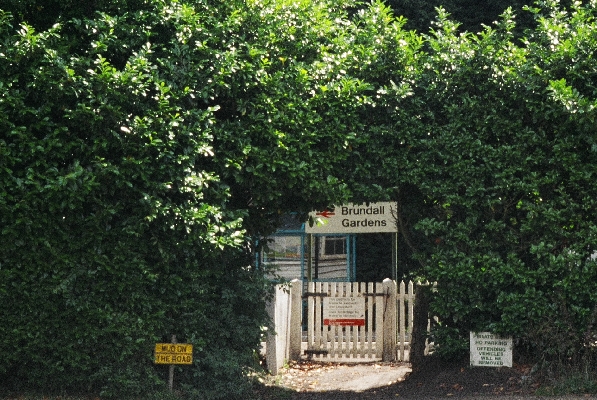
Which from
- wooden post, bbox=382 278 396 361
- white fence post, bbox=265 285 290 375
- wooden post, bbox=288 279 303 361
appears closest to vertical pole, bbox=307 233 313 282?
wooden post, bbox=288 279 303 361

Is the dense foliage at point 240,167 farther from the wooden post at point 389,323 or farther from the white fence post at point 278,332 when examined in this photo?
the wooden post at point 389,323

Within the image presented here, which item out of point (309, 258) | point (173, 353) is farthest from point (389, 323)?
point (173, 353)

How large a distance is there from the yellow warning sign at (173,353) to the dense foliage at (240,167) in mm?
127

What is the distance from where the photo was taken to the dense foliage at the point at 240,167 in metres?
7.96

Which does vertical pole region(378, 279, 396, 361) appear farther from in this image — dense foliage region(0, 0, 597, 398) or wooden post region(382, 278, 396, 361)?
dense foliage region(0, 0, 597, 398)

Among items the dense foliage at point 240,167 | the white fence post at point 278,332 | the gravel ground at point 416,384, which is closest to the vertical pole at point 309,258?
the white fence post at point 278,332

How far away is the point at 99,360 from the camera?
27.3 ft

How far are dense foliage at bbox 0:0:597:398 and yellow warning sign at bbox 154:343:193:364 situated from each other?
0.42 ft

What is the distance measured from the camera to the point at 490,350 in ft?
30.3

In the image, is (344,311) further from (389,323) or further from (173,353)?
(173,353)

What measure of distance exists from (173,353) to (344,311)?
16.5 ft

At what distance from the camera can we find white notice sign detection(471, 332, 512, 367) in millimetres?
9188

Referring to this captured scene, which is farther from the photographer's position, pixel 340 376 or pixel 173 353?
pixel 340 376

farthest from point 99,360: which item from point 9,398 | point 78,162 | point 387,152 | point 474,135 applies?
point 474,135
